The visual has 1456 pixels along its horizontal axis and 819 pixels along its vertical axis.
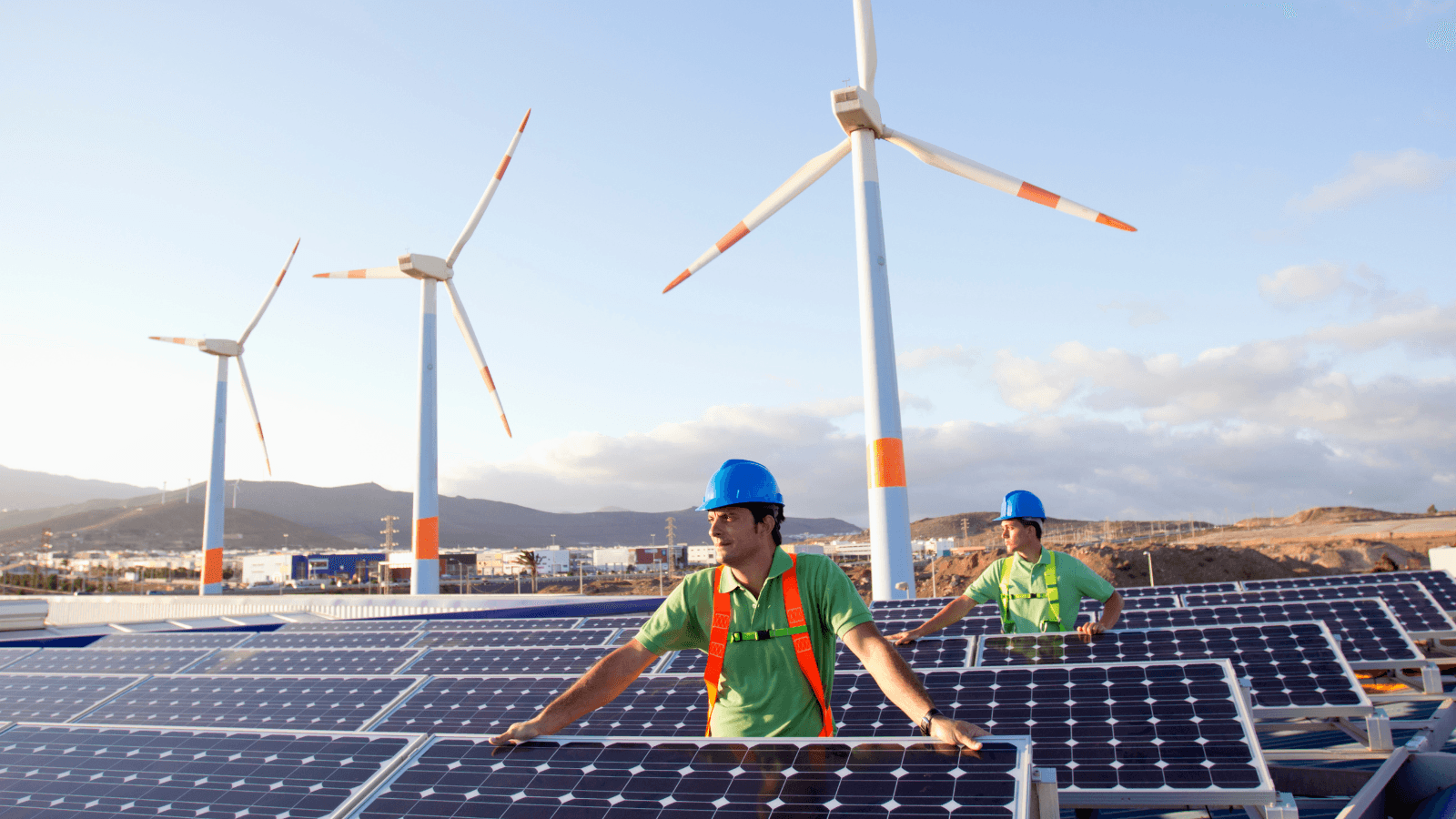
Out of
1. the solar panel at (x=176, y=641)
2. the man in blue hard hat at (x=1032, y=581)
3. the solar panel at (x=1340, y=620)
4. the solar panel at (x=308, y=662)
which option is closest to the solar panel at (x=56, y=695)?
the solar panel at (x=308, y=662)

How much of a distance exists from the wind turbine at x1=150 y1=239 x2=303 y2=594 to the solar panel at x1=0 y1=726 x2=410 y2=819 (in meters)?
48.7

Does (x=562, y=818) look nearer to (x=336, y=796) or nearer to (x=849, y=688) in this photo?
(x=336, y=796)

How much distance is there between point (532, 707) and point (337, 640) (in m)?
10.3

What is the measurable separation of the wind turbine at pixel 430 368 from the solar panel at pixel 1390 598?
27.7 m

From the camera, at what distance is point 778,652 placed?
492cm

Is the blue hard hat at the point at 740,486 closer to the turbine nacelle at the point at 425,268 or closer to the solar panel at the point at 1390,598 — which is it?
the solar panel at the point at 1390,598

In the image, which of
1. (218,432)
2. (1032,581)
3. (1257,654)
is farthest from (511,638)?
(218,432)

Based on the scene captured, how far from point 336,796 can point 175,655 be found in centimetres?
A: 1282

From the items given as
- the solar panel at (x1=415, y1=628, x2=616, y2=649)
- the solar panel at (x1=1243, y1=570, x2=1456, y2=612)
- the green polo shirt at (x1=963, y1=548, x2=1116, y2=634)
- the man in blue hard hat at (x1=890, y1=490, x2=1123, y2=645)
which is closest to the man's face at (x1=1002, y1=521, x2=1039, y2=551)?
the man in blue hard hat at (x1=890, y1=490, x2=1123, y2=645)

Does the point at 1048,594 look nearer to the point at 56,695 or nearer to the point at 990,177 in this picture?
the point at 56,695

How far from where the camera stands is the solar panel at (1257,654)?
738 cm

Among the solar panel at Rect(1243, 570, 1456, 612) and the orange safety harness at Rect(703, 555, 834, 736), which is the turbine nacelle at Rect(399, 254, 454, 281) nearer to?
the solar panel at Rect(1243, 570, 1456, 612)

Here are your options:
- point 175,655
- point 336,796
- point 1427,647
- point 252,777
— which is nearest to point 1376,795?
point 336,796

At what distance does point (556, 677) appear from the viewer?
7953 millimetres
